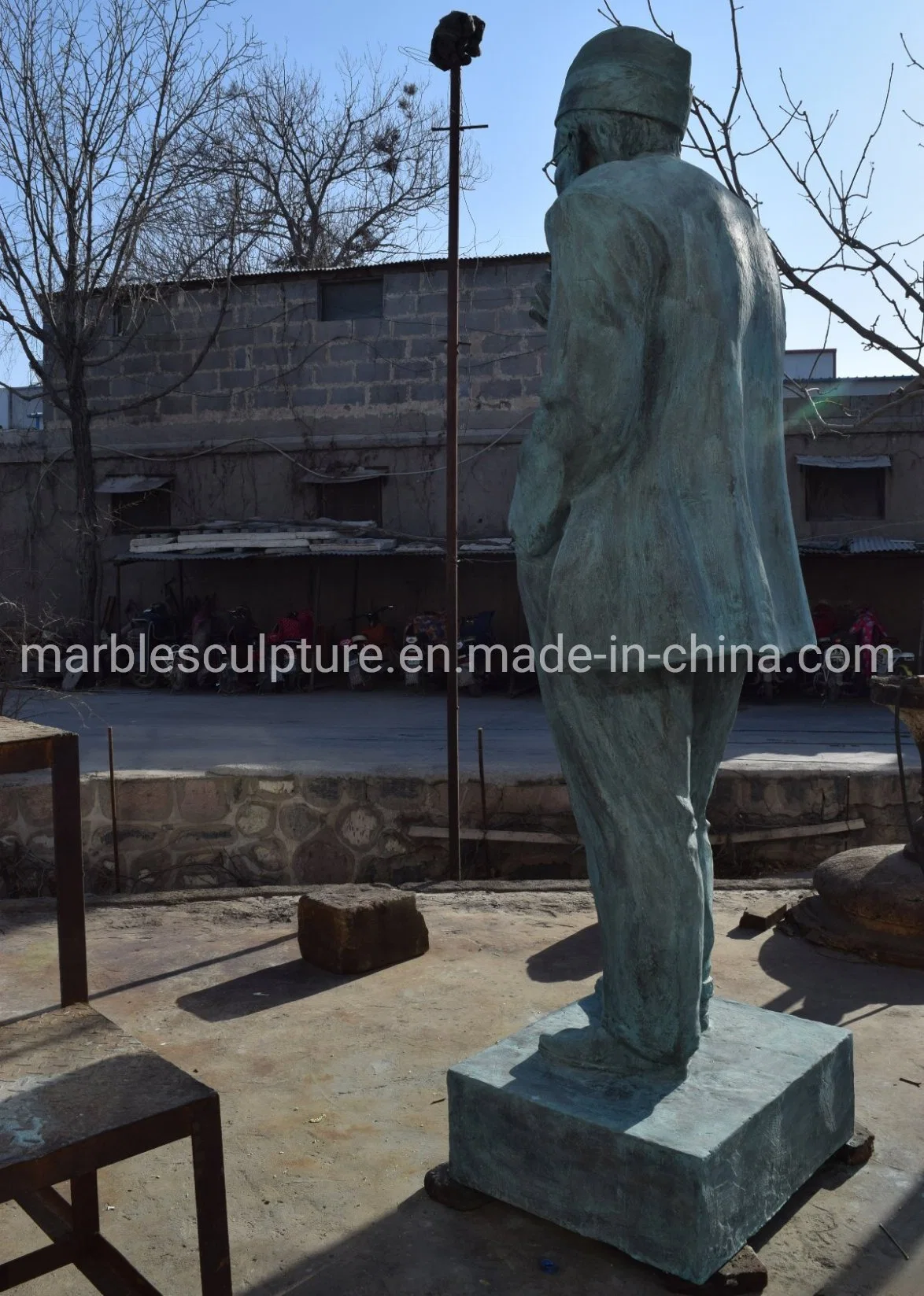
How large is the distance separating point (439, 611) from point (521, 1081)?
11368 millimetres

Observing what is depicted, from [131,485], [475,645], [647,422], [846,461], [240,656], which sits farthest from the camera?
[131,485]

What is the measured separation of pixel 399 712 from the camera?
35.6ft

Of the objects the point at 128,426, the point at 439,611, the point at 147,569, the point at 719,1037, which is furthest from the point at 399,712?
the point at 719,1037

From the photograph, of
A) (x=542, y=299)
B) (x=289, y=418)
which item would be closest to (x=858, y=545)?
(x=289, y=418)

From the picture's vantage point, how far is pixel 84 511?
14547 mm

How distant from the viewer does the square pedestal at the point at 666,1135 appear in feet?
7.56

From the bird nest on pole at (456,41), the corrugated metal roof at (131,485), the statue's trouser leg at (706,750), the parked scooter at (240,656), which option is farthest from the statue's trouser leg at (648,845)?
the corrugated metal roof at (131,485)

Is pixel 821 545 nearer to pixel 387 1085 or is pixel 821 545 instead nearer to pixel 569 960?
pixel 569 960

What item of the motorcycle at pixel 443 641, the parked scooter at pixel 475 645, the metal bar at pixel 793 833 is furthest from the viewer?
the motorcycle at pixel 443 641

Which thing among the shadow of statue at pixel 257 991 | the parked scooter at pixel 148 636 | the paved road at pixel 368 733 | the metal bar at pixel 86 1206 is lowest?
Result: the shadow of statue at pixel 257 991

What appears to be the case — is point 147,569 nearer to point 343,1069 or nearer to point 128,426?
point 128,426

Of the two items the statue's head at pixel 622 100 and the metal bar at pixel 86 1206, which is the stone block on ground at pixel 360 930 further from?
the statue's head at pixel 622 100

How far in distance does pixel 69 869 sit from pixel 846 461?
477 inches

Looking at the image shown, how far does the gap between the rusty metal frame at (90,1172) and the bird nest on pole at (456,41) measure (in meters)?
4.12
